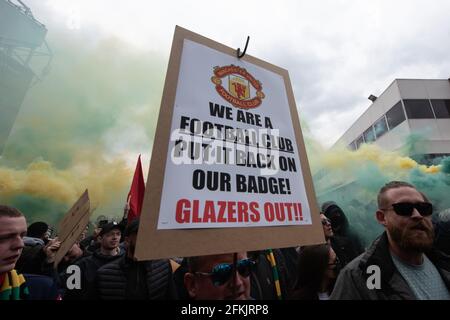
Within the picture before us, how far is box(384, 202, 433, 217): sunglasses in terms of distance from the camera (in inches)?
75.5

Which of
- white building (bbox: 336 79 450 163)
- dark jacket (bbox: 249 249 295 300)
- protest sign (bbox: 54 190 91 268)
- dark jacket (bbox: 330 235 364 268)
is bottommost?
dark jacket (bbox: 249 249 295 300)

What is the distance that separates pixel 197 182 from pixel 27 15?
34794mm

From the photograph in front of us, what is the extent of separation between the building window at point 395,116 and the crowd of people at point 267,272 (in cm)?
1740

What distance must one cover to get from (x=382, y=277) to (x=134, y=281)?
2338 mm

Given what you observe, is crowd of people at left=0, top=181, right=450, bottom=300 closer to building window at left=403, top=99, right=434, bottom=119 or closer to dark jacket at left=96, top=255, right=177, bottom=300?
dark jacket at left=96, top=255, right=177, bottom=300

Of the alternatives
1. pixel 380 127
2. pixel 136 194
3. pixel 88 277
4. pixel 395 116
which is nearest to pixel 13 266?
pixel 88 277

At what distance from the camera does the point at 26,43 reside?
81.1 feet

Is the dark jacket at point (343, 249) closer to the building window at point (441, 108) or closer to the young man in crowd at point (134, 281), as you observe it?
the young man in crowd at point (134, 281)

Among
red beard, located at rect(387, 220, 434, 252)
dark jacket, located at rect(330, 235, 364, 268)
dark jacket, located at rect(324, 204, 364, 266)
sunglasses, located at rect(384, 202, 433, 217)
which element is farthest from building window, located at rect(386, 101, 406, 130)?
red beard, located at rect(387, 220, 434, 252)

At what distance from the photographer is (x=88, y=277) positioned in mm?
2877

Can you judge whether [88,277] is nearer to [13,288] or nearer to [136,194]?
[13,288]

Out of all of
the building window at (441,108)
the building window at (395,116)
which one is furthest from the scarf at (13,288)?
the building window at (441,108)

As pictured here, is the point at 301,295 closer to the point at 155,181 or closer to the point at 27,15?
the point at 155,181
